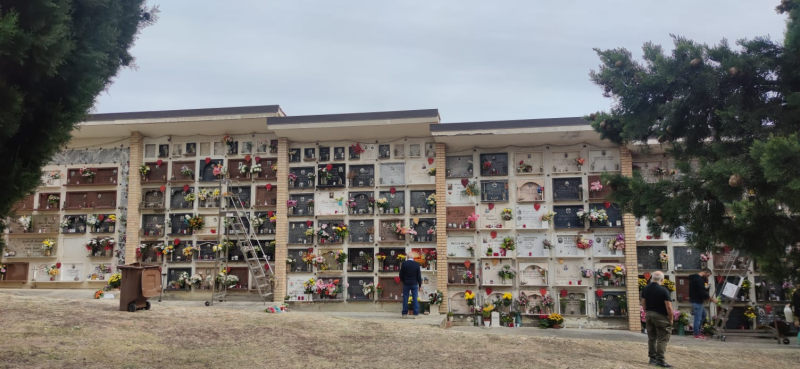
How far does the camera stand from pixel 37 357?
527 centimetres

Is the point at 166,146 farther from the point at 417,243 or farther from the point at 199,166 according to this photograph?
the point at 417,243

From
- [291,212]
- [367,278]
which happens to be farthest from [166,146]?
[367,278]

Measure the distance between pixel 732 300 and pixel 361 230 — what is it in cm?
826

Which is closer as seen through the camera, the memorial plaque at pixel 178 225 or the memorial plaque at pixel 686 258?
the memorial plaque at pixel 686 258

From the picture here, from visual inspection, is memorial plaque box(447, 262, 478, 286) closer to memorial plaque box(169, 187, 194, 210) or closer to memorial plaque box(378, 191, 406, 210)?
memorial plaque box(378, 191, 406, 210)

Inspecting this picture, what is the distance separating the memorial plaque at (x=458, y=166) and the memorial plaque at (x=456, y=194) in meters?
0.18

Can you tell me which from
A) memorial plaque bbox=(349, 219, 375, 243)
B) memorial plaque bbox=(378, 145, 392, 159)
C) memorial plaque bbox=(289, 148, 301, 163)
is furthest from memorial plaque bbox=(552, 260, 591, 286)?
memorial plaque bbox=(289, 148, 301, 163)

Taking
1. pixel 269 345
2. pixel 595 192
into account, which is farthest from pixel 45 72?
pixel 595 192

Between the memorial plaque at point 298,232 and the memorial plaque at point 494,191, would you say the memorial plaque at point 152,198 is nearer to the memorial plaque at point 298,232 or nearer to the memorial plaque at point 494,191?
the memorial plaque at point 298,232

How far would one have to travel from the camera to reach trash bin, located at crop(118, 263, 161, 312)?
9102 mm

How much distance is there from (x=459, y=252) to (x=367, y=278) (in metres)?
2.32

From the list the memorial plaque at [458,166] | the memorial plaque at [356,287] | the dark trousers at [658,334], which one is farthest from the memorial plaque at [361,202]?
the dark trousers at [658,334]

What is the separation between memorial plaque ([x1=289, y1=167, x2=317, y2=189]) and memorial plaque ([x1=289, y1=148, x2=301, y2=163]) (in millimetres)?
209

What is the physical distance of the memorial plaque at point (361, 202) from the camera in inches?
543
